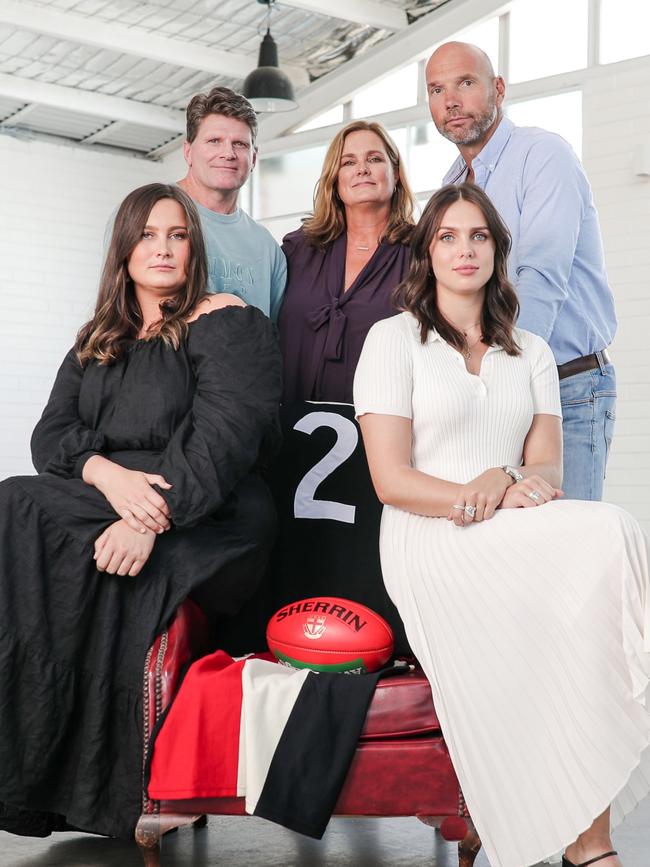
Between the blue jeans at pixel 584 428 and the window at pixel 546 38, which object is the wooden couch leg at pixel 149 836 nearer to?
the blue jeans at pixel 584 428

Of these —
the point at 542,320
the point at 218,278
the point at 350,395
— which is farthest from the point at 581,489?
the point at 218,278

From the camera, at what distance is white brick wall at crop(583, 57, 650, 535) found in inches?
299

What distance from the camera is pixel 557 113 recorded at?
828 cm

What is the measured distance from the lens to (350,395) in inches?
133

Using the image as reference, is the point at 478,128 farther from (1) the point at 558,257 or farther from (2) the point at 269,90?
(2) the point at 269,90

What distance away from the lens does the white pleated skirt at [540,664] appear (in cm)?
221

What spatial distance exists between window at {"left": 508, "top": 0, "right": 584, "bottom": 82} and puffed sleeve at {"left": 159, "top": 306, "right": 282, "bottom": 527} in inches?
241

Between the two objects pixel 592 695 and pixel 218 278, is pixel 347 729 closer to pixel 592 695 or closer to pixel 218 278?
pixel 592 695

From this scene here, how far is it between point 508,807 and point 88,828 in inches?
36.4

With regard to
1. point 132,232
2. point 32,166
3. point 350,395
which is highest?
point 32,166

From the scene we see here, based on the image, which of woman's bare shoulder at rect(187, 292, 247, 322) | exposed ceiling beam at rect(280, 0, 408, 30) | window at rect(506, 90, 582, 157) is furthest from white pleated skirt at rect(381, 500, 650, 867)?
exposed ceiling beam at rect(280, 0, 408, 30)

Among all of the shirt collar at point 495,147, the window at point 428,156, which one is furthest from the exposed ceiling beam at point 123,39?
the shirt collar at point 495,147

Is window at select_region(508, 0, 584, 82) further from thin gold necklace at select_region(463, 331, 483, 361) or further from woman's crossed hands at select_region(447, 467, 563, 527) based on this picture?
woman's crossed hands at select_region(447, 467, 563, 527)

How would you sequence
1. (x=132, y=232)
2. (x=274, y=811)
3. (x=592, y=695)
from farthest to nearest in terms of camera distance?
(x=132, y=232)
(x=274, y=811)
(x=592, y=695)
